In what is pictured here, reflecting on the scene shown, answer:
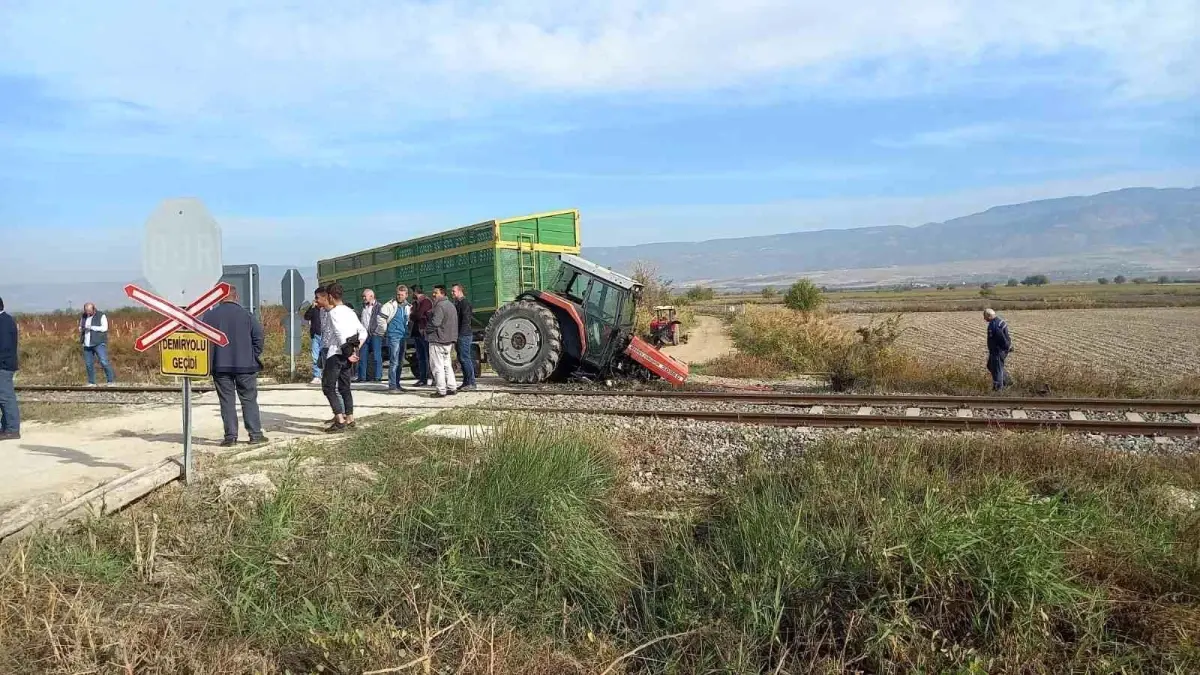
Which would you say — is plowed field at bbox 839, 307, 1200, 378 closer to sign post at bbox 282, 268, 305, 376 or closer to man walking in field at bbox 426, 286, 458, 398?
man walking in field at bbox 426, 286, 458, 398

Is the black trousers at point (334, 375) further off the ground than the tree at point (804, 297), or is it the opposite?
the tree at point (804, 297)

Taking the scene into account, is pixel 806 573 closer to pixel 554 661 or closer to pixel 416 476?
pixel 554 661

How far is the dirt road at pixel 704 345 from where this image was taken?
81.0 feet

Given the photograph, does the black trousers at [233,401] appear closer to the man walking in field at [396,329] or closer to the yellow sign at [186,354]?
the yellow sign at [186,354]

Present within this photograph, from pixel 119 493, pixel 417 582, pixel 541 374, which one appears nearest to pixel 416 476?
pixel 417 582

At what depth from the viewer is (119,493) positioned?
6.18 m

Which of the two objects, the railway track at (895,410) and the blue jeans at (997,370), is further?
the blue jeans at (997,370)

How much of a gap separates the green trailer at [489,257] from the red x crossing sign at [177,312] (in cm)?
873

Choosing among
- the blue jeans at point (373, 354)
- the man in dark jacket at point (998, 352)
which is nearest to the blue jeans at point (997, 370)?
the man in dark jacket at point (998, 352)

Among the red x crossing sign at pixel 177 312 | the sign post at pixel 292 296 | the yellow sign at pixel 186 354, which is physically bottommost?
the yellow sign at pixel 186 354

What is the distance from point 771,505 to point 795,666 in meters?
1.38

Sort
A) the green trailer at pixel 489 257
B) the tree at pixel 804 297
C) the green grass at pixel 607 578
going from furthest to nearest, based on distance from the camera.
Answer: the tree at pixel 804 297, the green trailer at pixel 489 257, the green grass at pixel 607 578

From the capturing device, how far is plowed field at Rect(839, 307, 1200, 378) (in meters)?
19.6

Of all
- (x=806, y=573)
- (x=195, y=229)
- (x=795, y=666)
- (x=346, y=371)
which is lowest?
(x=795, y=666)
